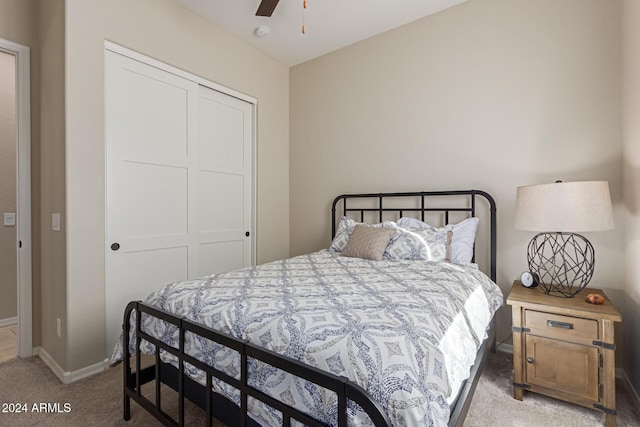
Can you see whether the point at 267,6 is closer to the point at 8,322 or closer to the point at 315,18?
the point at 315,18

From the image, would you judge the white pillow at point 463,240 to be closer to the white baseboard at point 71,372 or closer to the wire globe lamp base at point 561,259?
the wire globe lamp base at point 561,259

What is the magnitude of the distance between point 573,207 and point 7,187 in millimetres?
4726

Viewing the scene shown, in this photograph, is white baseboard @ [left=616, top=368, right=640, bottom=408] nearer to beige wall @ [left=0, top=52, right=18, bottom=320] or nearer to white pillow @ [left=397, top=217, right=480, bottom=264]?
white pillow @ [left=397, top=217, right=480, bottom=264]

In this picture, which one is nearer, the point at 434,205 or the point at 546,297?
the point at 546,297

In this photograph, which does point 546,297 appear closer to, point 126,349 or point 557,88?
point 557,88

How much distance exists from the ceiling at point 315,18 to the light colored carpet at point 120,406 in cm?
296

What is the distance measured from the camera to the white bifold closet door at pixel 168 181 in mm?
2400

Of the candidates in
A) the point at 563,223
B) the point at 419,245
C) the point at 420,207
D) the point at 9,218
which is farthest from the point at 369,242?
the point at 9,218

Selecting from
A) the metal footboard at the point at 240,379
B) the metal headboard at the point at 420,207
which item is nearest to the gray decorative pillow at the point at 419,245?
the metal headboard at the point at 420,207

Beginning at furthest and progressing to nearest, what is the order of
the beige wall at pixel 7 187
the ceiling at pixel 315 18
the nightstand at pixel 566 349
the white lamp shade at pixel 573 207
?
the beige wall at pixel 7 187 < the ceiling at pixel 315 18 < the white lamp shade at pixel 573 207 < the nightstand at pixel 566 349

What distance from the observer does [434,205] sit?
9.41 feet

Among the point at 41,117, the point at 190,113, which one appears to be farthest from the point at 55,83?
the point at 190,113

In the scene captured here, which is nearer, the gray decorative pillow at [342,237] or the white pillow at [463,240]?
the white pillow at [463,240]

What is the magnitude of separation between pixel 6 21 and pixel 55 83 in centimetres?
60
